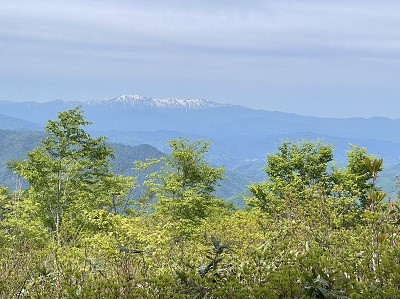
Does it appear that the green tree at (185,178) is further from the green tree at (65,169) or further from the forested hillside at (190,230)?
the green tree at (65,169)

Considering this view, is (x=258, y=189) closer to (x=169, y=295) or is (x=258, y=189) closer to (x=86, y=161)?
(x=86, y=161)

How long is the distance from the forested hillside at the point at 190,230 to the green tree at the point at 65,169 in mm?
92

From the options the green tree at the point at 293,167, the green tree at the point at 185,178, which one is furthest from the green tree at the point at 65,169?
the green tree at the point at 293,167

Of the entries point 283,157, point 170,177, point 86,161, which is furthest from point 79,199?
point 283,157

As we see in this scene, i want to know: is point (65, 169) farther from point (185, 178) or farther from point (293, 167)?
point (293, 167)

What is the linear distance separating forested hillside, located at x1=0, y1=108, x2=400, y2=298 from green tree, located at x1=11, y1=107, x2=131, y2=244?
92mm

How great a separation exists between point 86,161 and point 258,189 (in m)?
14.0

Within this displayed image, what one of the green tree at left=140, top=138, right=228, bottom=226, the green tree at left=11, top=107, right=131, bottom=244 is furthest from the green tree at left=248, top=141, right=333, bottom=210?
the green tree at left=11, top=107, right=131, bottom=244

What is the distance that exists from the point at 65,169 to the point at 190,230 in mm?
8837

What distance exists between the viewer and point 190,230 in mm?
34656

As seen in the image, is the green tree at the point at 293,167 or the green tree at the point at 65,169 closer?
the green tree at the point at 65,169

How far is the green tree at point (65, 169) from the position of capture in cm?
3447

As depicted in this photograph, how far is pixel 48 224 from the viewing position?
3744 cm

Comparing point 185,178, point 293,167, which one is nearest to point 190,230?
point 185,178
